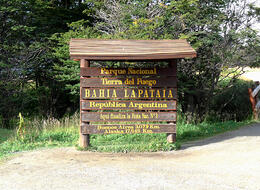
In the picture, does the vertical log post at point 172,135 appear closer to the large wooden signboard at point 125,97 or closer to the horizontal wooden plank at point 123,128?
the large wooden signboard at point 125,97

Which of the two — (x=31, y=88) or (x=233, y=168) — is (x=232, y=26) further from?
(x=31, y=88)

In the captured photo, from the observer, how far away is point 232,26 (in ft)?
46.9

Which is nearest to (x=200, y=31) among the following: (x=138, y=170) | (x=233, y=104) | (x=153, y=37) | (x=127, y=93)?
(x=153, y=37)

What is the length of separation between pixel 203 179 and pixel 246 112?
38.9ft

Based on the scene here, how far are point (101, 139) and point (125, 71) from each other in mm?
2633

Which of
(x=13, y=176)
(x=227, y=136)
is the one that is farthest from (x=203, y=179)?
(x=227, y=136)

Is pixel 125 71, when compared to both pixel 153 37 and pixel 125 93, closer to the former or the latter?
pixel 125 93

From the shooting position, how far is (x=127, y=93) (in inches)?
351

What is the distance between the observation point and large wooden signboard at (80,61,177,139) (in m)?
8.77

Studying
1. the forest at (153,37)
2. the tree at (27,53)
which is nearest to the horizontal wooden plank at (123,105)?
the forest at (153,37)

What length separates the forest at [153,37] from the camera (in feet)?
44.4

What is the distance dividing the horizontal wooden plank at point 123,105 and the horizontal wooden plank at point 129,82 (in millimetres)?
453

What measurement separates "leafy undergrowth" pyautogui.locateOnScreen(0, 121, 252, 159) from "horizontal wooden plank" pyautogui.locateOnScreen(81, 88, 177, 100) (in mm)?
1268

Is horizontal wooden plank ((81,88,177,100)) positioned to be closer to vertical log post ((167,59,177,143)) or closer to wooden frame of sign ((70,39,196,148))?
wooden frame of sign ((70,39,196,148))
